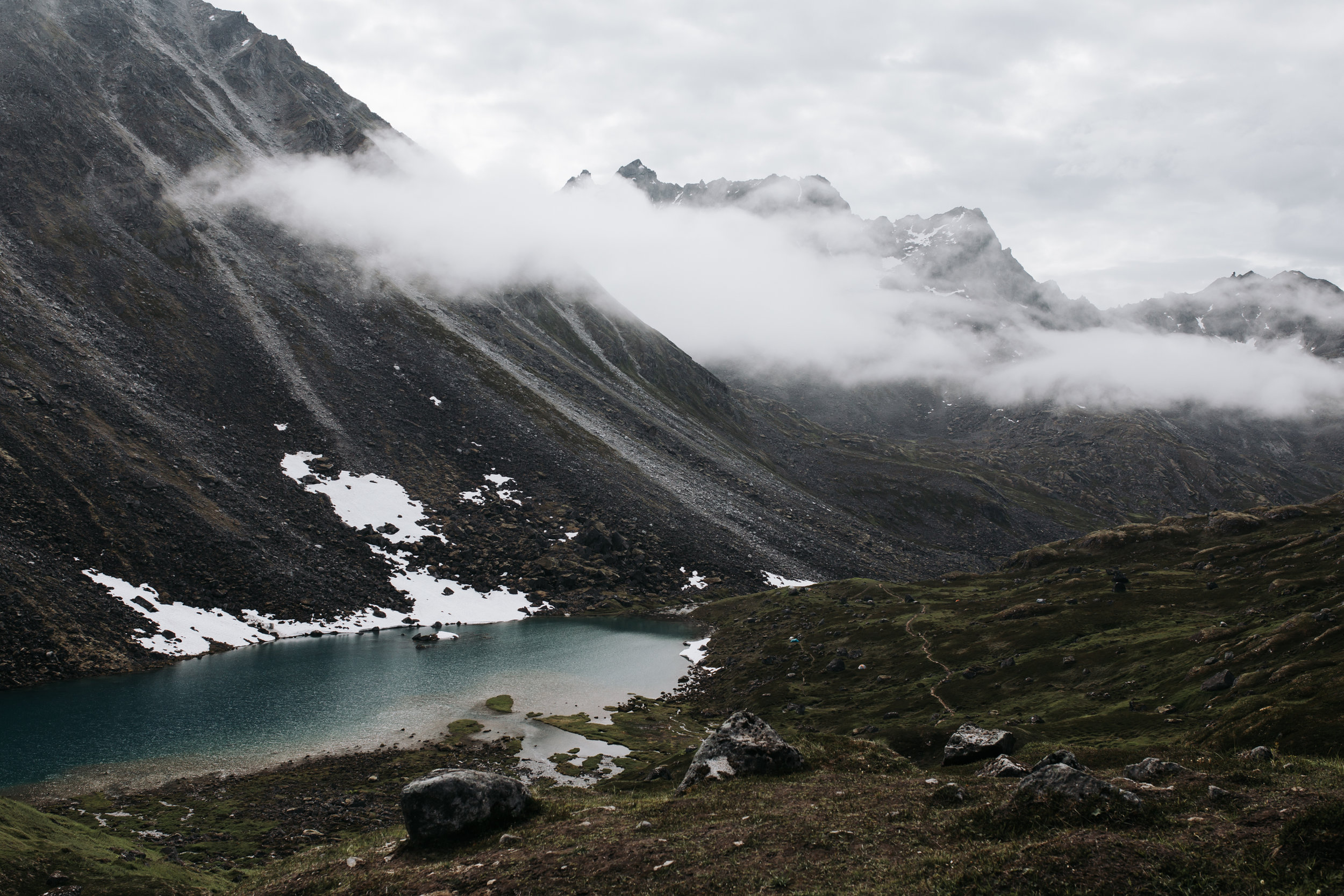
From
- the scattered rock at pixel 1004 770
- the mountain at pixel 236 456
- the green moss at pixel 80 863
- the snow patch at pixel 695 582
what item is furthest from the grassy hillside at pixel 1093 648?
the mountain at pixel 236 456

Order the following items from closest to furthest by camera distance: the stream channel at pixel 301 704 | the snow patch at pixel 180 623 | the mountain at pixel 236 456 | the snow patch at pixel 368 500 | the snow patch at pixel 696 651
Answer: the stream channel at pixel 301 704 < the snow patch at pixel 180 623 < the mountain at pixel 236 456 < the snow patch at pixel 696 651 < the snow patch at pixel 368 500

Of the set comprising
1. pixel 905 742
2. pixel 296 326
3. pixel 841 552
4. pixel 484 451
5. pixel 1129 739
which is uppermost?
pixel 296 326

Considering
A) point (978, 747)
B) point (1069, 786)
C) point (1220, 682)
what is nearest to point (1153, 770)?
point (1069, 786)

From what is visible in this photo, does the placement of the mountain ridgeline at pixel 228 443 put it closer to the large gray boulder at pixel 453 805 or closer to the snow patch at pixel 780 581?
the snow patch at pixel 780 581

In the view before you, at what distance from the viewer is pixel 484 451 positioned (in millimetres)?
167625

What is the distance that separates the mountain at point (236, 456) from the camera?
3652 inches

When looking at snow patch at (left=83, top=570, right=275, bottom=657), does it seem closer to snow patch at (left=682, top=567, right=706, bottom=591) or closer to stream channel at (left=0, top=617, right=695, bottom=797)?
stream channel at (left=0, top=617, right=695, bottom=797)

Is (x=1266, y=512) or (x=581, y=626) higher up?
(x=1266, y=512)

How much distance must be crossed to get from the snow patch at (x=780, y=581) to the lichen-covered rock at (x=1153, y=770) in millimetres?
127792

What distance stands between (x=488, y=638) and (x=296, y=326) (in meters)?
102

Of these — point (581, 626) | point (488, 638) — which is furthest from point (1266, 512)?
point (488, 638)

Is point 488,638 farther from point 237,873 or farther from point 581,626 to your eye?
point 237,873

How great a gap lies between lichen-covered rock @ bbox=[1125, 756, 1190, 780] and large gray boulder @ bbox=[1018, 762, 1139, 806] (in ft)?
14.1

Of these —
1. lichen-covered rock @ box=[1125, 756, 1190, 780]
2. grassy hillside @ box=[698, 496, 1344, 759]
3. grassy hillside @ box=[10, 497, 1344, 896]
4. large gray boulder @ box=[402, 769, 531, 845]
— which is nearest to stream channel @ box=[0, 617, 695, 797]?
grassy hillside @ box=[10, 497, 1344, 896]
